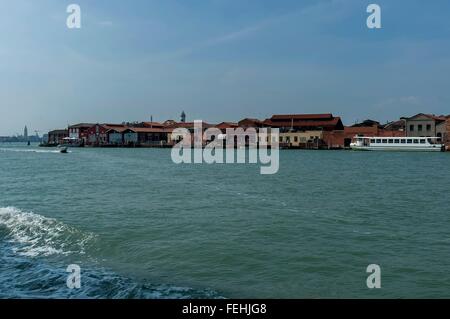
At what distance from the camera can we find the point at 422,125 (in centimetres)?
6912

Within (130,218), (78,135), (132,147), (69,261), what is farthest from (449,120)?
(78,135)

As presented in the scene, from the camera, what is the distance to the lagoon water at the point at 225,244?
281 inches

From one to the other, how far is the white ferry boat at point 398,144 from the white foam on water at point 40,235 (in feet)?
199

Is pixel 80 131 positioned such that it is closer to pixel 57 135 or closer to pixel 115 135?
pixel 115 135

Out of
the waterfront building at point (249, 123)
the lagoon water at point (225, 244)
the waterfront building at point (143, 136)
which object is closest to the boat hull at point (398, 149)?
the waterfront building at point (249, 123)

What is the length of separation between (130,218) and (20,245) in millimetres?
3763

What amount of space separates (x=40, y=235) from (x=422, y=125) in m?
67.6

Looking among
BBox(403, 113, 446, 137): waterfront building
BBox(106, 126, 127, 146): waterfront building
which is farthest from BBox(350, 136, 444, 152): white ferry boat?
BBox(106, 126, 127, 146): waterfront building

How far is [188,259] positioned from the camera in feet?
28.7

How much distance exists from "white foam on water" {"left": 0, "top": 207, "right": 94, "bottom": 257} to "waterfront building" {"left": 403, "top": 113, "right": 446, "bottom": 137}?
2579 inches

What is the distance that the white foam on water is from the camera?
943 cm

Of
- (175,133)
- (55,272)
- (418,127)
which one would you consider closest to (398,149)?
(418,127)
